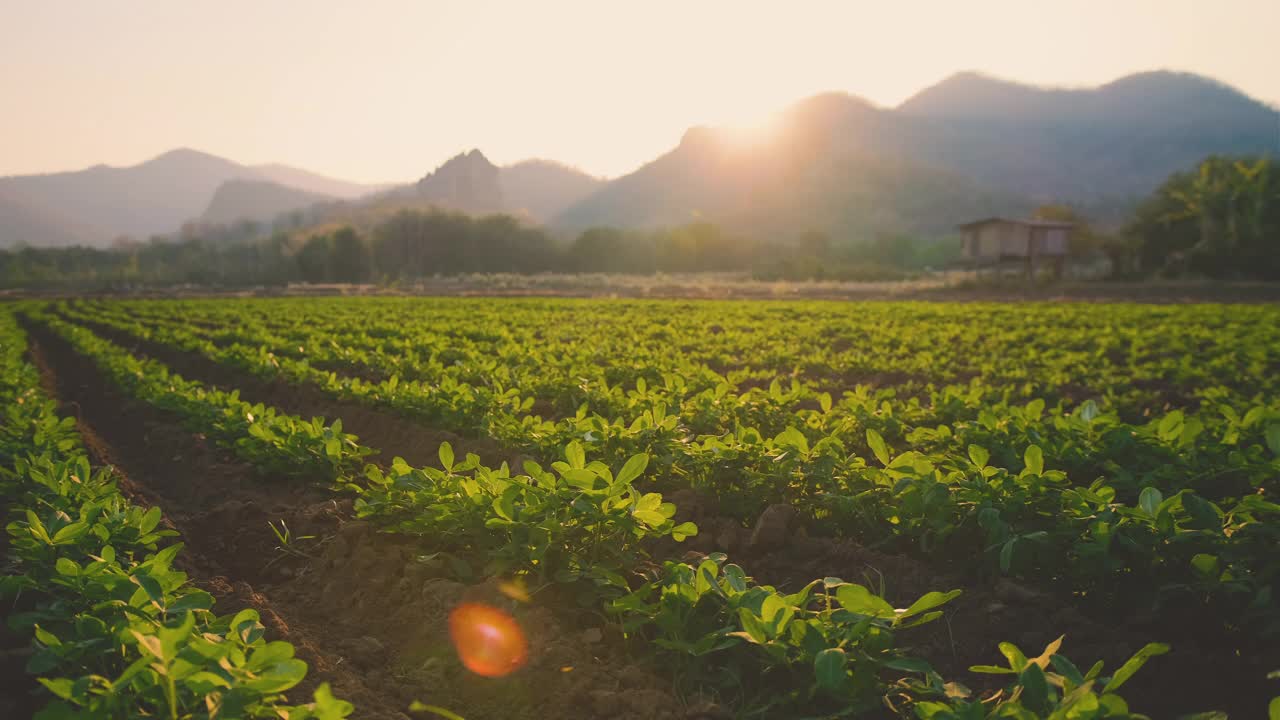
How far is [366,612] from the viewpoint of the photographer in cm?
273

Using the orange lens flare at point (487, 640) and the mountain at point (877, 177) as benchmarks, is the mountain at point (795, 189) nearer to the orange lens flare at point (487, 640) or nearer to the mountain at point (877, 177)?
the mountain at point (877, 177)

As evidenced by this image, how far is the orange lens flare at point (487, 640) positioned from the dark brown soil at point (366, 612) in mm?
32

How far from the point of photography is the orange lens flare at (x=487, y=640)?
7.36 ft

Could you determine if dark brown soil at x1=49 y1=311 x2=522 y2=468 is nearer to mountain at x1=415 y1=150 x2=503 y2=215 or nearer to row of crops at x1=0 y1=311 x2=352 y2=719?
row of crops at x1=0 y1=311 x2=352 y2=719

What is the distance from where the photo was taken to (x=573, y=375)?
688cm

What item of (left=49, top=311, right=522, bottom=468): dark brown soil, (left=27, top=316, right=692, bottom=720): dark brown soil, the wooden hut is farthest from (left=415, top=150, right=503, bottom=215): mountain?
(left=27, top=316, right=692, bottom=720): dark brown soil

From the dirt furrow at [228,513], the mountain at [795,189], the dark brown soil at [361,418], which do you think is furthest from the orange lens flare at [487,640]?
the mountain at [795,189]

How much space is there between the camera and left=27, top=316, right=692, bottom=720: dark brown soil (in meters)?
2.13

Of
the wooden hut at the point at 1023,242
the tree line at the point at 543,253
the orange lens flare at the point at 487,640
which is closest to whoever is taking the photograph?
the orange lens flare at the point at 487,640

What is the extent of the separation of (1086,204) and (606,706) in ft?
553

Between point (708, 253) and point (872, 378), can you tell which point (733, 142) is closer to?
point (708, 253)

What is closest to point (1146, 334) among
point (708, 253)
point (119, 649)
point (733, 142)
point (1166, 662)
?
point (1166, 662)

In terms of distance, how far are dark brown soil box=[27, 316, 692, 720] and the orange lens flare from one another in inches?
1.3

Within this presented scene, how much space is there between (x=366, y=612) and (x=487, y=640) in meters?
0.72
